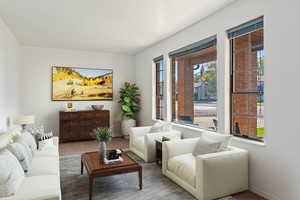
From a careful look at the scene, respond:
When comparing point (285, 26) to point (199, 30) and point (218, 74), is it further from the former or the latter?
point (199, 30)

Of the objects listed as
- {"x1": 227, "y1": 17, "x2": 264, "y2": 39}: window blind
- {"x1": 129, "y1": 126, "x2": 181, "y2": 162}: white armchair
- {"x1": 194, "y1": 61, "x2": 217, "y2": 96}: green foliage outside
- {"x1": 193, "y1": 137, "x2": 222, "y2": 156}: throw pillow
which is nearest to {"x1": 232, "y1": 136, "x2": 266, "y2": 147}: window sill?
{"x1": 193, "y1": 137, "x2": 222, "y2": 156}: throw pillow

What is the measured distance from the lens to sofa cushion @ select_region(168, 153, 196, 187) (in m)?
2.66

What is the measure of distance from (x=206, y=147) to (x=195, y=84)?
1782 mm

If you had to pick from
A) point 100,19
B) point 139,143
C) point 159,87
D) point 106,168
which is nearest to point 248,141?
point 106,168

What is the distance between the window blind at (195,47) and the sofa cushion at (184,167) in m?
2.05

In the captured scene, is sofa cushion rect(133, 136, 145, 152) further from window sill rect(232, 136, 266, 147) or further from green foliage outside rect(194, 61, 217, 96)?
window sill rect(232, 136, 266, 147)

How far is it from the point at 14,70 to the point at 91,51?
231 centimetres

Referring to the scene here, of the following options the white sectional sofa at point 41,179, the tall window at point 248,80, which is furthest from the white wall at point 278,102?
the white sectional sofa at point 41,179

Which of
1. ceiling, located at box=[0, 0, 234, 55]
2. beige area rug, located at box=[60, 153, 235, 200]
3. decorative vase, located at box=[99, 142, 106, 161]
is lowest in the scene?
beige area rug, located at box=[60, 153, 235, 200]

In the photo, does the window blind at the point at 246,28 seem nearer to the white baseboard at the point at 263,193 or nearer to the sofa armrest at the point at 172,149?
Answer: the sofa armrest at the point at 172,149

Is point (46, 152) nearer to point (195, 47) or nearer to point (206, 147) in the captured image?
point (206, 147)

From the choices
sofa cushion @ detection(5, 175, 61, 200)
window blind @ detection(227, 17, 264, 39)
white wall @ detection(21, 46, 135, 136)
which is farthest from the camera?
white wall @ detection(21, 46, 135, 136)

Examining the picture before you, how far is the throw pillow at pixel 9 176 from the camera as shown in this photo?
174 centimetres

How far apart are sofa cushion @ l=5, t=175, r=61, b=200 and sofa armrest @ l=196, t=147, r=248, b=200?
1.62 metres
